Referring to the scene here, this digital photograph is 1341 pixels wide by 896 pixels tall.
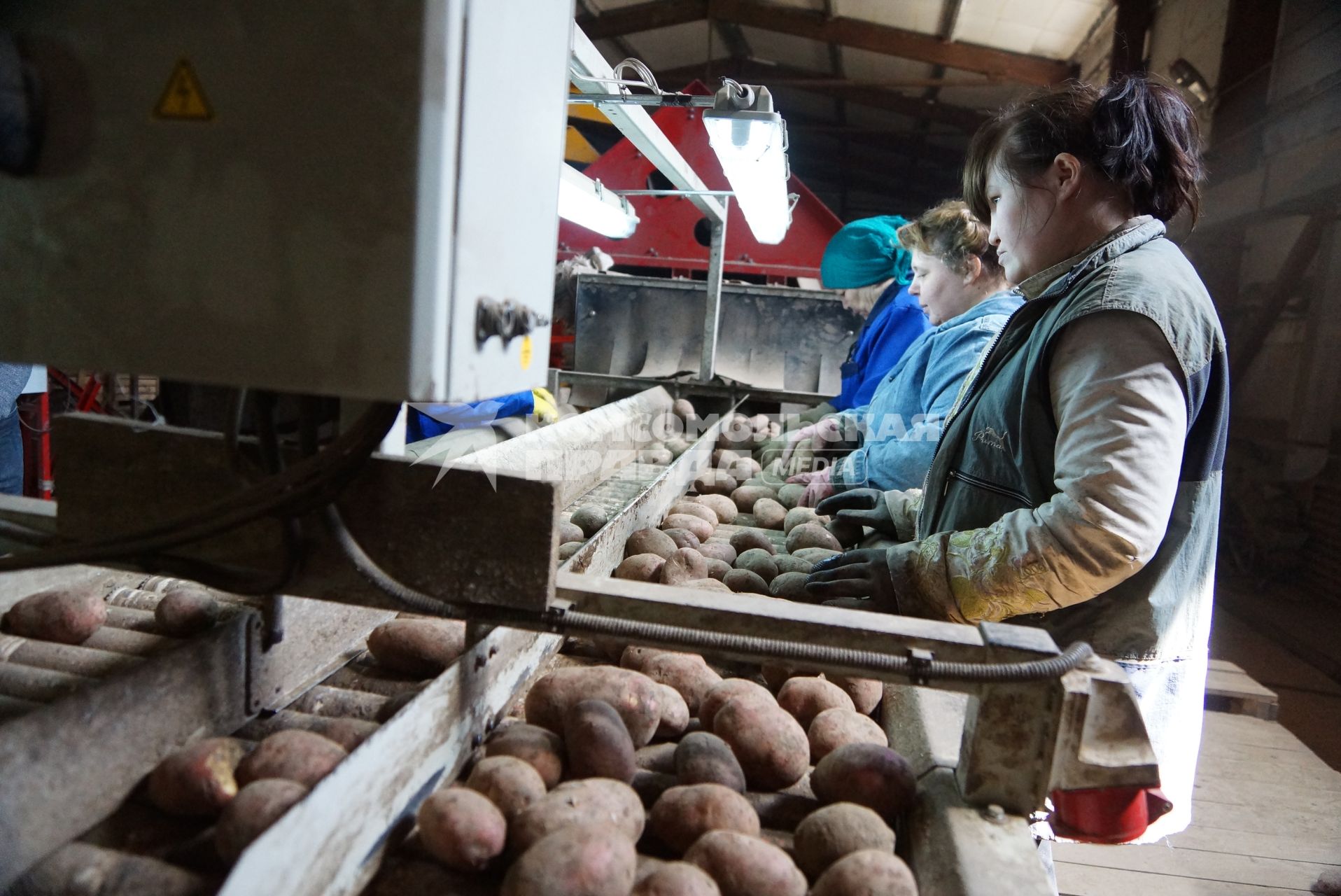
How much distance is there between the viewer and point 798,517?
2.84 metres

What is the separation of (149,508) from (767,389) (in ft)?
14.4

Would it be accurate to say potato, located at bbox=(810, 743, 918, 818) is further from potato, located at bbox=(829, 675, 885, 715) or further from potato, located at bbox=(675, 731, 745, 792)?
potato, located at bbox=(829, 675, 885, 715)

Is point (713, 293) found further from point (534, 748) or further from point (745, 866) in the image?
point (745, 866)

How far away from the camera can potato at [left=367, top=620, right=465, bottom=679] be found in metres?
1.36

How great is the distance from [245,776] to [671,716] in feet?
1.99

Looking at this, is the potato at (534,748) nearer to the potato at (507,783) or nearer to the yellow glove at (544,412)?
the potato at (507,783)

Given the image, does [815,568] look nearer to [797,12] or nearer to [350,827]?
[350,827]

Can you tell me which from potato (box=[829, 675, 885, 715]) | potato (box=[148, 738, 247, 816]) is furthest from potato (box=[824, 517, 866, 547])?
potato (box=[148, 738, 247, 816])

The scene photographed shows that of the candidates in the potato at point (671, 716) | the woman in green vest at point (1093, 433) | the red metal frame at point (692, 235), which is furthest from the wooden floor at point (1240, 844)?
the red metal frame at point (692, 235)

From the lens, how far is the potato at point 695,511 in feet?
9.20

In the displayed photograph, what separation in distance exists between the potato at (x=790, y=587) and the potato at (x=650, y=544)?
0.93 ft

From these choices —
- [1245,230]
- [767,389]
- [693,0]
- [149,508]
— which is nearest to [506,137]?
[149,508]

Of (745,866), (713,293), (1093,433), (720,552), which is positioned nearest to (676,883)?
(745,866)

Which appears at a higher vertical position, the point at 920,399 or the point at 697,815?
the point at 920,399
